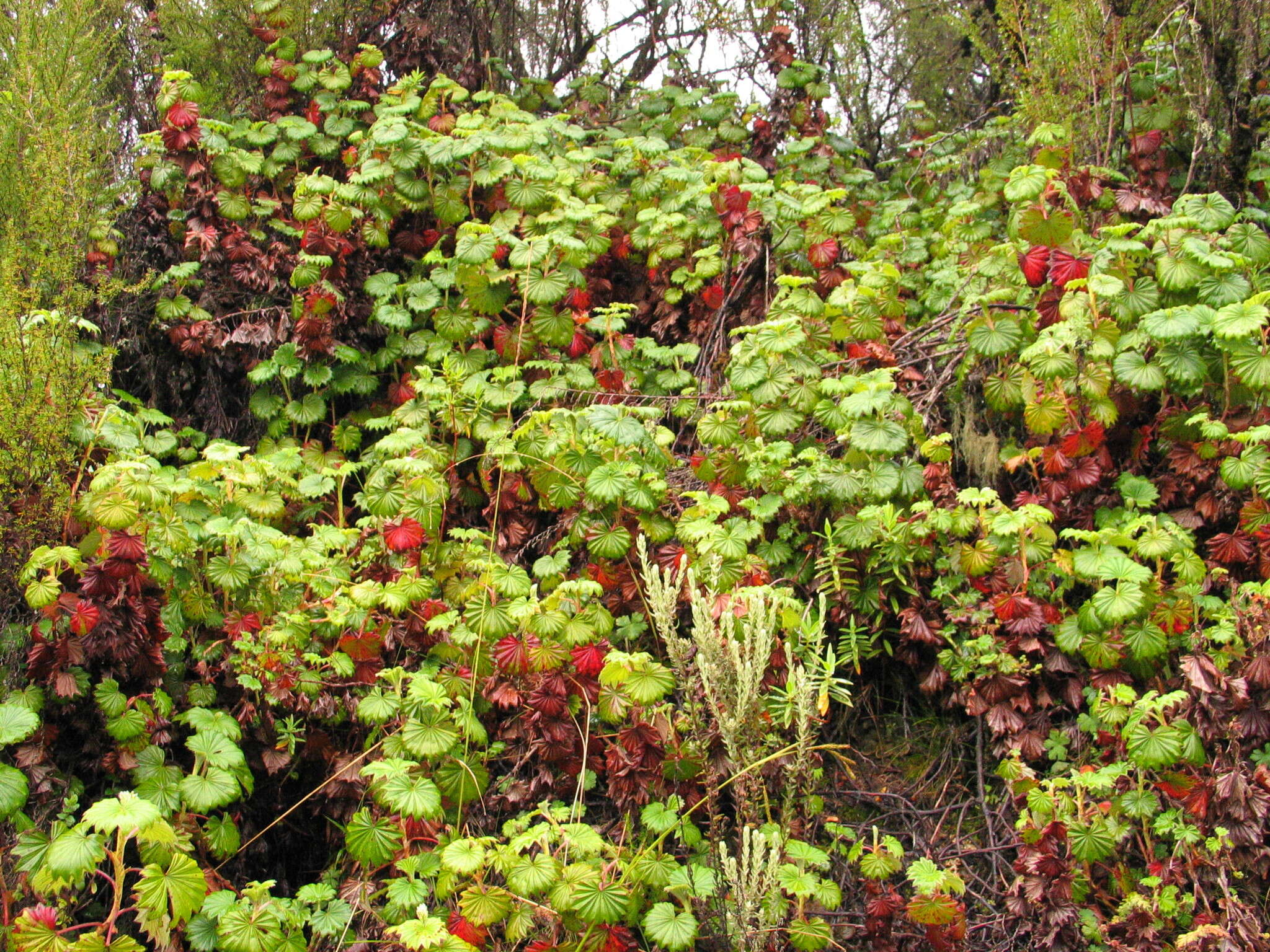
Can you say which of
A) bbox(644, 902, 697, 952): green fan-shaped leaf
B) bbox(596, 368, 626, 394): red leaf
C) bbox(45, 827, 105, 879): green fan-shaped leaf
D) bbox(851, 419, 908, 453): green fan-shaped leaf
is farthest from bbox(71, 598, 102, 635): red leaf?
bbox(851, 419, 908, 453): green fan-shaped leaf

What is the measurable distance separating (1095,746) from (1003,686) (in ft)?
1.08

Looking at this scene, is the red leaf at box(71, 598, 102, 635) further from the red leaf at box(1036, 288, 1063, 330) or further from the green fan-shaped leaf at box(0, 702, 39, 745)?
the red leaf at box(1036, 288, 1063, 330)

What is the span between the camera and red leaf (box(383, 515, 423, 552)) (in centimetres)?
343

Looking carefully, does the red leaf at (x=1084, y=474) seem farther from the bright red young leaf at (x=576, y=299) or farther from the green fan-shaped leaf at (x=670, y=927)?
the bright red young leaf at (x=576, y=299)

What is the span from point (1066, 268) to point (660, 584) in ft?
7.27

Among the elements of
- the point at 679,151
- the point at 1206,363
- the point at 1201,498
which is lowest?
the point at 1201,498

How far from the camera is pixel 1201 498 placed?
3217mm

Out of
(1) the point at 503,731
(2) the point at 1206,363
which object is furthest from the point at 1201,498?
(1) the point at 503,731

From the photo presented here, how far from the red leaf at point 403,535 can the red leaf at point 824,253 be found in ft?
7.67

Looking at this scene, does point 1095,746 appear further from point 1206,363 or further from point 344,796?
point 344,796

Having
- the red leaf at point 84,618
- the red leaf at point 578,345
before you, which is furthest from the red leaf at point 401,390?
the red leaf at point 84,618

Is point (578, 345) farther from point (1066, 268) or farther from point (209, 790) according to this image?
point (209, 790)

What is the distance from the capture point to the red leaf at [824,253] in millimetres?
4535

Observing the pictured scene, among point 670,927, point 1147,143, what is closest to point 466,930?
point 670,927
